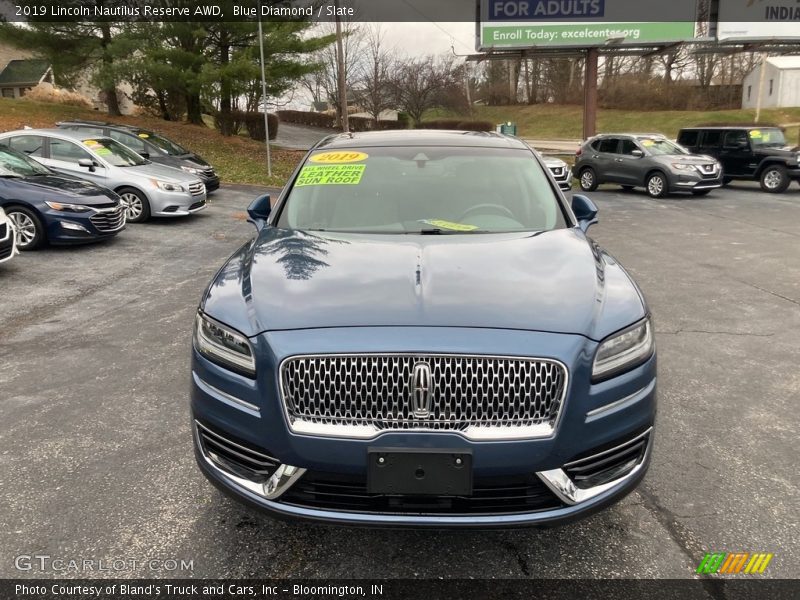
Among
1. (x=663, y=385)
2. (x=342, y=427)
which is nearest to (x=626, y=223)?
(x=663, y=385)

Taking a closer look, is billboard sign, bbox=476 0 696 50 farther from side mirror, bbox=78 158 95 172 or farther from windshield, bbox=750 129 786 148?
side mirror, bbox=78 158 95 172

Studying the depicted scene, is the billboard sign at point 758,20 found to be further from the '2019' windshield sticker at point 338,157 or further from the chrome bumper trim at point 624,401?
the chrome bumper trim at point 624,401

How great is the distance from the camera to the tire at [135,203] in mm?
11766

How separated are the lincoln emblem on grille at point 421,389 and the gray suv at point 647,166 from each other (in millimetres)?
16349

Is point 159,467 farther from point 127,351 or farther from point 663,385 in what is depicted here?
point 663,385

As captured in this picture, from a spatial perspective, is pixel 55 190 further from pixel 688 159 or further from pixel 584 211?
pixel 688 159

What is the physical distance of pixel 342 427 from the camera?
7.43 ft

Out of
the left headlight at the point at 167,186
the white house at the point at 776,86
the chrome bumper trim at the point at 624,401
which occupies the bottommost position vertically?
the chrome bumper trim at the point at 624,401

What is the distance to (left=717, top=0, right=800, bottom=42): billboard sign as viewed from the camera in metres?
27.4

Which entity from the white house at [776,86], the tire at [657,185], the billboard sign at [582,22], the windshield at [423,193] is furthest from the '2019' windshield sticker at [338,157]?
the white house at [776,86]

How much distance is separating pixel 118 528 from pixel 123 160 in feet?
35.9

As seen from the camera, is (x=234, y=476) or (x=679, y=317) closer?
(x=234, y=476)

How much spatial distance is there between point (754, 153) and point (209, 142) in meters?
19.6
